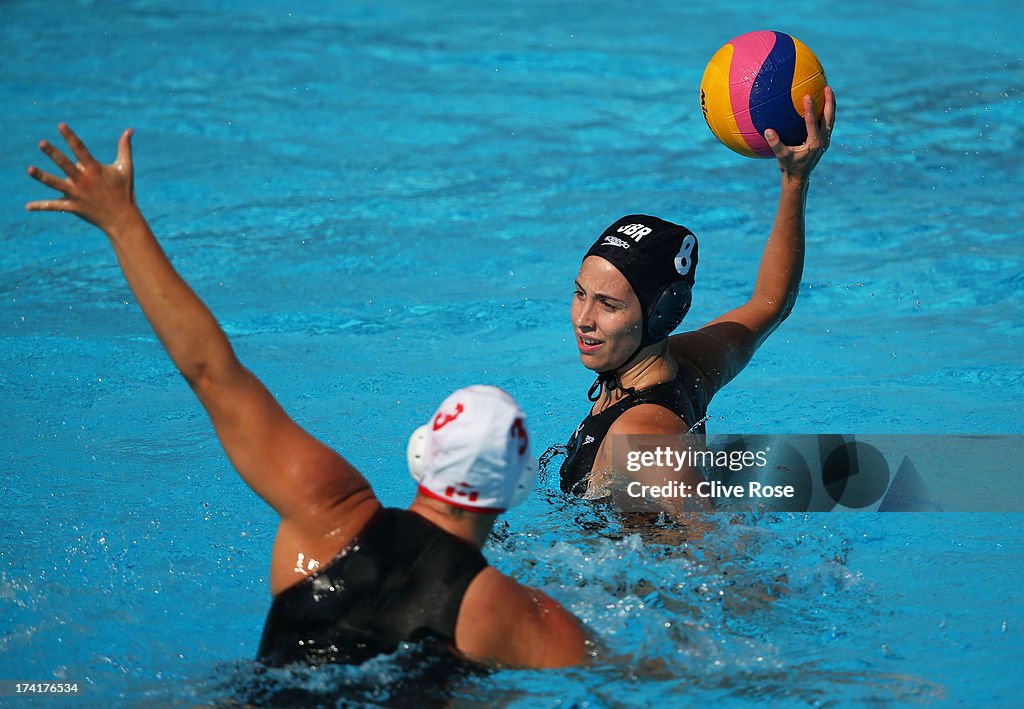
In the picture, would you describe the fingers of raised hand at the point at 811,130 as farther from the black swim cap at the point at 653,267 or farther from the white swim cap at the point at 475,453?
the white swim cap at the point at 475,453

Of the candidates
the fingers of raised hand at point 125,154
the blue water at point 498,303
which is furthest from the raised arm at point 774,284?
the fingers of raised hand at point 125,154

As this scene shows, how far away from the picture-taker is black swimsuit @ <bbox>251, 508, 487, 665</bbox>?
2947 mm

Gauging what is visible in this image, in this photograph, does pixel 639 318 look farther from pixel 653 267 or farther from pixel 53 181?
pixel 53 181

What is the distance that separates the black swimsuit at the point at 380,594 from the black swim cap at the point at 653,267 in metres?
1.52

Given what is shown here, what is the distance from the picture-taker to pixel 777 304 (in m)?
4.85

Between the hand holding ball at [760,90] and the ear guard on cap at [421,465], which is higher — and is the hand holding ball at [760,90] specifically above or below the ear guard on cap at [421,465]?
above

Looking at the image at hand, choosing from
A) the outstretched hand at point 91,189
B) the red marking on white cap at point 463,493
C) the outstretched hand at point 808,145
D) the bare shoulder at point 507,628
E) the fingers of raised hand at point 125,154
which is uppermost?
the outstretched hand at point 808,145

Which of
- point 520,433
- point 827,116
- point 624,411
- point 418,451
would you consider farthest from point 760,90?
point 418,451

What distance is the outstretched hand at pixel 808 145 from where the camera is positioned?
14.2 ft

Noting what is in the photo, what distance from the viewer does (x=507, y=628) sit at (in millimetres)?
2936

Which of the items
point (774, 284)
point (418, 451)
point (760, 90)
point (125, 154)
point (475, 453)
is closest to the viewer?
point (125, 154)

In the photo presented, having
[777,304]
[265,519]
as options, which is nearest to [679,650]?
[777,304]

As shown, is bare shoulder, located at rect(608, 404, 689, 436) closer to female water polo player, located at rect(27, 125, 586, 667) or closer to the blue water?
the blue water

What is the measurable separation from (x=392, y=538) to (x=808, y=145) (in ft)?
7.51
